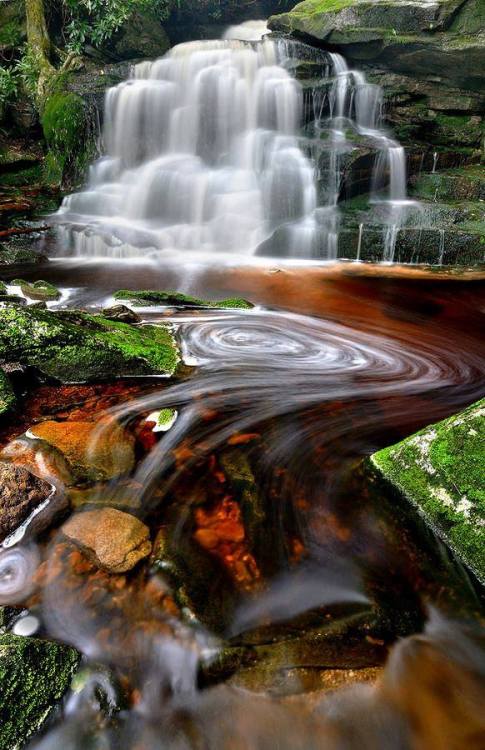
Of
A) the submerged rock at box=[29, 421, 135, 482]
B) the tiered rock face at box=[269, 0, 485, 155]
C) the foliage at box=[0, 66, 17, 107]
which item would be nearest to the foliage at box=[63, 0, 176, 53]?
the foliage at box=[0, 66, 17, 107]

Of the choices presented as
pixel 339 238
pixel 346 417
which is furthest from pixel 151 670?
pixel 339 238

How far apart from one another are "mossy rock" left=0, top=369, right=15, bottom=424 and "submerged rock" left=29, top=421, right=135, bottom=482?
31 centimetres

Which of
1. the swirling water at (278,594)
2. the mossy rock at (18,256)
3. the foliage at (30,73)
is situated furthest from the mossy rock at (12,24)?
the swirling water at (278,594)

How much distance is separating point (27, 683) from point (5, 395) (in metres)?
2.41

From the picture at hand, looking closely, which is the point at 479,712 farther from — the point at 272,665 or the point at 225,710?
the point at 225,710

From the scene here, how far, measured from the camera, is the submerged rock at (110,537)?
2328 millimetres

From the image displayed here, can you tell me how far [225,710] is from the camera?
5.85 ft

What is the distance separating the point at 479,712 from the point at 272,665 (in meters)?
0.83

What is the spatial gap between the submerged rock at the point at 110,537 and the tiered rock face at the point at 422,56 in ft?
40.7

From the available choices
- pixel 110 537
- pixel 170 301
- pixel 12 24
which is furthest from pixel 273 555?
pixel 12 24

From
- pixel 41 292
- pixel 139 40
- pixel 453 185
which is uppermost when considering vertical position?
pixel 139 40

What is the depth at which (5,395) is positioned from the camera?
142 inches

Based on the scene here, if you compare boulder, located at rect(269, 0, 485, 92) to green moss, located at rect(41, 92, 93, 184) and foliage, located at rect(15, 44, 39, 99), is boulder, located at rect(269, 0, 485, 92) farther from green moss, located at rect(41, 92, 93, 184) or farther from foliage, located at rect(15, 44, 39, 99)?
foliage, located at rect(15, 44, 39, 99)

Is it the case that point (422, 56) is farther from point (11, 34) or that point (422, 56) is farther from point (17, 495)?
point (17, 495)
